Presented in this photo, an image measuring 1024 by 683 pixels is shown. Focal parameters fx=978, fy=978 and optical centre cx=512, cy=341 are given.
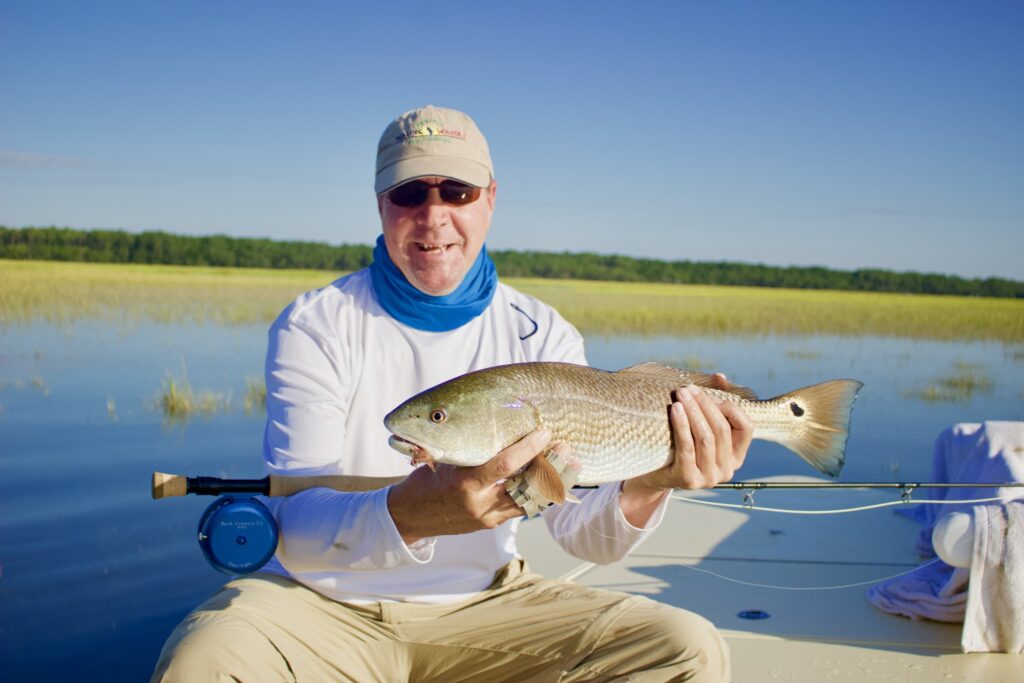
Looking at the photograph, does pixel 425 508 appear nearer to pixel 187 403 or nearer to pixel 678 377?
pixel 678 377

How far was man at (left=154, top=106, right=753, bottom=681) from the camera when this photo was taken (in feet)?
9.77

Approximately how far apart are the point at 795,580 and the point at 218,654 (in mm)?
3673

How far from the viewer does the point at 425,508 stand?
2904 mm

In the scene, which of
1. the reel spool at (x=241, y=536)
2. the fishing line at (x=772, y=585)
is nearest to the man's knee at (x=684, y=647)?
the reel spool at (x=241, y=536)

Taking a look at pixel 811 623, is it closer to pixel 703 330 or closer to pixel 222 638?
pixel 222 638

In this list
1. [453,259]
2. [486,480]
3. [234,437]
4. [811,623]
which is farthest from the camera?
[234,437]

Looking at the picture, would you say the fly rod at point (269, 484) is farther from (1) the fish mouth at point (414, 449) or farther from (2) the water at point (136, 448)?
(2) the water at point (136, 448)

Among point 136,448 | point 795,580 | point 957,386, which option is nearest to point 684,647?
point 795,580

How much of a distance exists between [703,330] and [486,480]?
86.3 ft

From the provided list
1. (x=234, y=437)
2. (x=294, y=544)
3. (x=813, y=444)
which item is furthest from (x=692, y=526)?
(x=234, y=437)

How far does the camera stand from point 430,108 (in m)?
3.88

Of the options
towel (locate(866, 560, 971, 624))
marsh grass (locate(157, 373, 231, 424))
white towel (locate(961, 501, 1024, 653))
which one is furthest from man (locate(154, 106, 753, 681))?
marsh grass (locate(157, 373, 231, 424))

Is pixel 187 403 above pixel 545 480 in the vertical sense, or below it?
below

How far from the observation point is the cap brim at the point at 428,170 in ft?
12.1
